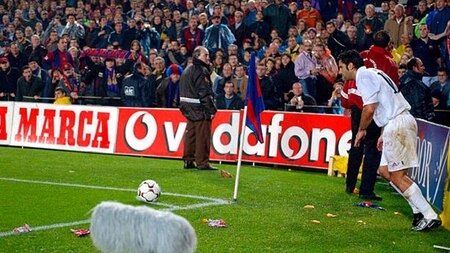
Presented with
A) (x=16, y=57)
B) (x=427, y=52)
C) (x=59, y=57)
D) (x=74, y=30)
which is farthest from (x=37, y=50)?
(x=427, y=52)

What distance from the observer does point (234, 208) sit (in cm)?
1145

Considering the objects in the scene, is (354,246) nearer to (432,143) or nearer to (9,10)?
(432,143)

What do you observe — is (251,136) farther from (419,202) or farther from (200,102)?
(419,202)

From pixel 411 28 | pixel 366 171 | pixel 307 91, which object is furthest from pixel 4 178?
pixel 411 28

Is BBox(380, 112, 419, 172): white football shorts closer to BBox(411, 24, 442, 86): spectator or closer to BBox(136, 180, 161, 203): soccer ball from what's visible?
BBox(136, 180, 161, 203): soccer ball

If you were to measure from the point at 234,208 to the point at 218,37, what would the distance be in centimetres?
1199

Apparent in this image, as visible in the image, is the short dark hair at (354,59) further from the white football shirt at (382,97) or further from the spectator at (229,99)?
the spectator at (229,99)

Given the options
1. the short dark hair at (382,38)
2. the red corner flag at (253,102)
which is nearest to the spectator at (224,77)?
the red corner flag at (253,102)

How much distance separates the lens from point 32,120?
70.4ft

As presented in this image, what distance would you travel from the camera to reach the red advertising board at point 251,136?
17.7m

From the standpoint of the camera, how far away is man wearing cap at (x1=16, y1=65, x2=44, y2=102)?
77.7ft

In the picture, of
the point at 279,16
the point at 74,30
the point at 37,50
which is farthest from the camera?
the point at 74,30

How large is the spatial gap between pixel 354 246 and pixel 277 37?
43.6 ft

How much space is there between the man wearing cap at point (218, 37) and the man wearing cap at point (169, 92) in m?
2.75
